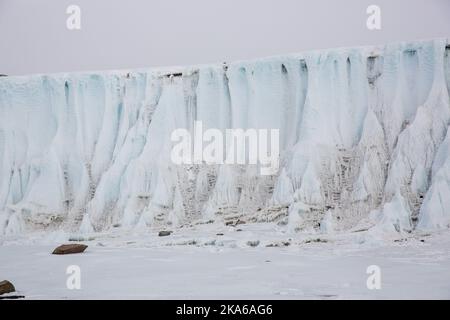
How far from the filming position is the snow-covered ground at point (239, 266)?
9.09m

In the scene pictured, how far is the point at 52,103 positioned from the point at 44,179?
3.98m

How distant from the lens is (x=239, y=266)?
1157 centimetres

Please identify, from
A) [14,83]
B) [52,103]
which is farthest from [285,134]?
[14,83]

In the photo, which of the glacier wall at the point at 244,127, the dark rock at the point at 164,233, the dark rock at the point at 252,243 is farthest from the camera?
the glacier wall at the point at 244,127

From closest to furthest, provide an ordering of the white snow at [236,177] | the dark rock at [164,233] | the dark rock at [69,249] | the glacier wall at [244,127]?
the white snow at [236,177] < the dark rock at [69,249] < the dark rock at [164,233] < the glacier wall at [244,127]

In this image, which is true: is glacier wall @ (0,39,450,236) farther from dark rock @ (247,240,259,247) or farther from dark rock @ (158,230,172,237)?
dark rock @ (247,240,259,247)

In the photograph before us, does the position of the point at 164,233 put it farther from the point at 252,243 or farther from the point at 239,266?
the point at 239,266

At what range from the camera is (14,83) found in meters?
24.8

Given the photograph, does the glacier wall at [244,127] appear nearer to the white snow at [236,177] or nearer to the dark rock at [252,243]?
the white snow at [236,177]

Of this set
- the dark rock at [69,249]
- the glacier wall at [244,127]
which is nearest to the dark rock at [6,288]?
the dark rock at [69,249]

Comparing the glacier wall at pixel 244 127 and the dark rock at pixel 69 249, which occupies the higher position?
the glacier wall at pixel 244 127

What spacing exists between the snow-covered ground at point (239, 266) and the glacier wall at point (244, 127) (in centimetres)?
203

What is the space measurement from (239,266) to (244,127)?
434 inches
